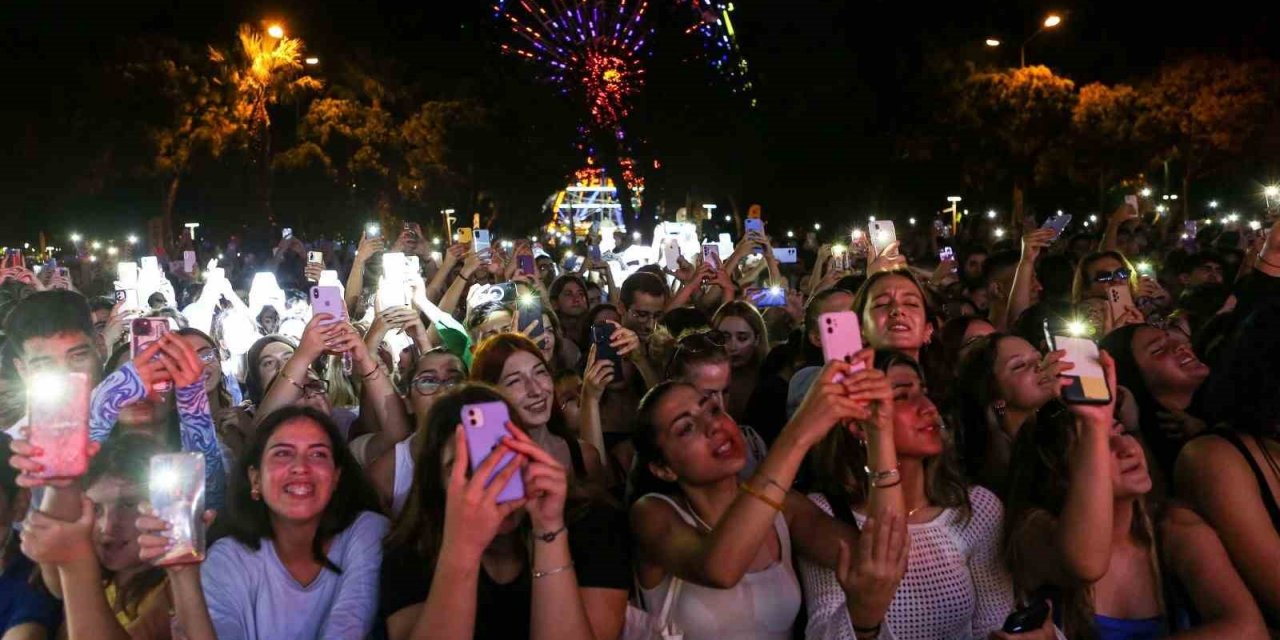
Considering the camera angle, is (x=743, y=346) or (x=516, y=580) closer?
(x=516, y=580)

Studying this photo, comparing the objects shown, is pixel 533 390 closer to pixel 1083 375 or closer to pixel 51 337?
pixel 51 337

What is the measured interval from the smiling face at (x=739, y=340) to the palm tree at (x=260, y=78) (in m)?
22.8

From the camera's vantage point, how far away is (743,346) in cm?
694

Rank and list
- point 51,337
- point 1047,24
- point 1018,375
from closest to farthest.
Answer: point 1018,375
point 51,337
point 1047,24

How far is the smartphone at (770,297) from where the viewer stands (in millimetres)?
9359

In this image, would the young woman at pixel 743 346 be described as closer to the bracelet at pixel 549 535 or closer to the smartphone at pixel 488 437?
the bracelet at pixel 549 535

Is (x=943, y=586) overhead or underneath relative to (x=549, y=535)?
underneath

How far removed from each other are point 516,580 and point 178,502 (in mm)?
1024

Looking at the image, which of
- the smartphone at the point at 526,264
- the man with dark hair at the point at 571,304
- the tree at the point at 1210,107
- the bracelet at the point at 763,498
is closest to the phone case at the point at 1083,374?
the bracelet at the point at 763,498

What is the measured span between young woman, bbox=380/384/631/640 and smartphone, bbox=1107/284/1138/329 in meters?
3.95

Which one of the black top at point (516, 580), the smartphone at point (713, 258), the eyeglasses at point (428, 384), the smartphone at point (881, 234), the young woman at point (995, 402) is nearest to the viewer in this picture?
the black top at point (516, 580)

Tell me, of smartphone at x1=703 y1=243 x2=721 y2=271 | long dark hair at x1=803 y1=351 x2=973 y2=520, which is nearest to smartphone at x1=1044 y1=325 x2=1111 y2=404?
long dark hair at x1=803 y1=351 x2=973 y2=520

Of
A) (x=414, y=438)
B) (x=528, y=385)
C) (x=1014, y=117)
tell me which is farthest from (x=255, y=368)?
(x=1014, y=117)

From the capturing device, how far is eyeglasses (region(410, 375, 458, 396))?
18.0ft
